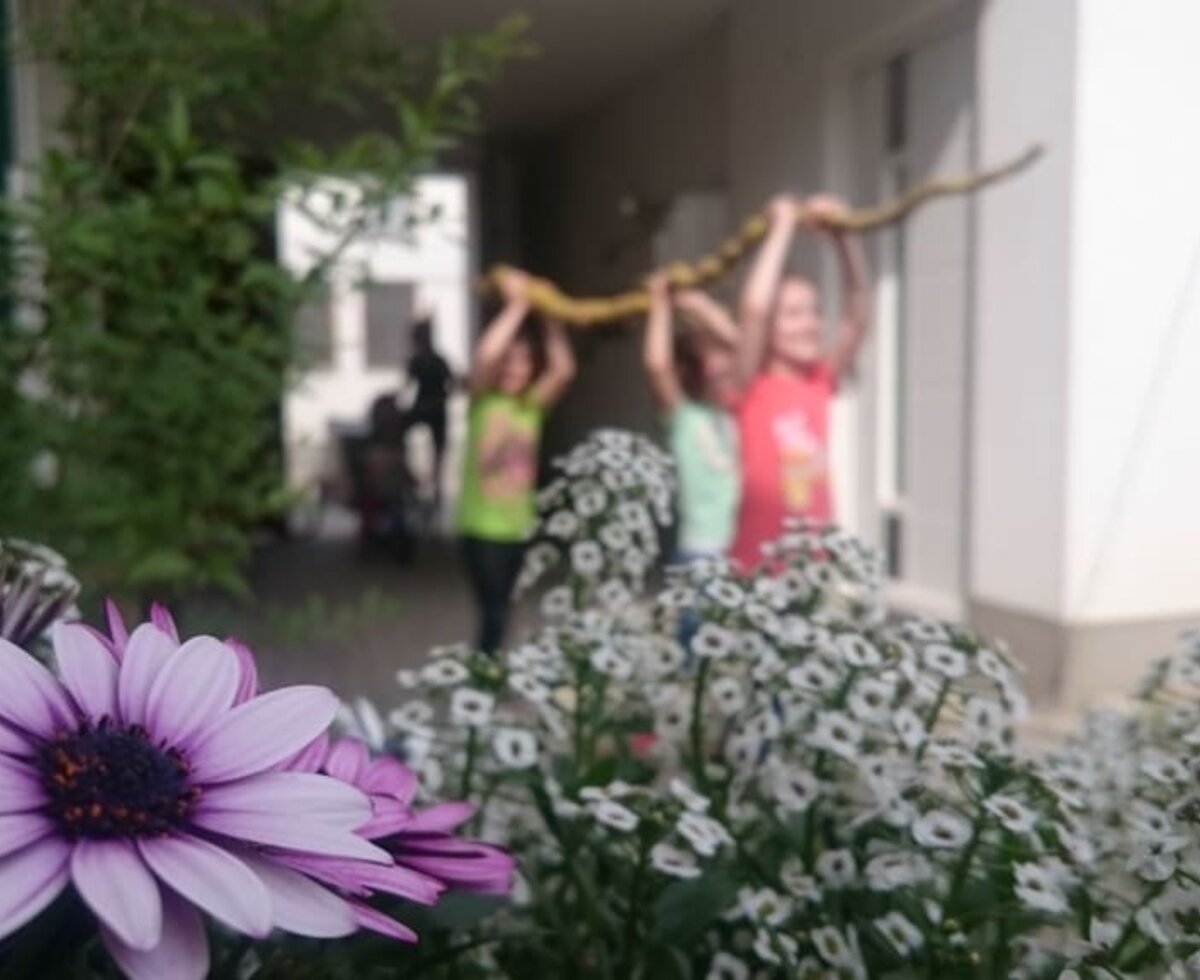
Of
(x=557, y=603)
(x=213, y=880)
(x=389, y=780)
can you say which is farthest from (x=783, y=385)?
(x=213, y=880)

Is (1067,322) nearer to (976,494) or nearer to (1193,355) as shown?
(1193,355)

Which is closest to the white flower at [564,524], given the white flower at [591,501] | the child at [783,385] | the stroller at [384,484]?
the white flower at [591,501]

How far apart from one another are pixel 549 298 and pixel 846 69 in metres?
1.20

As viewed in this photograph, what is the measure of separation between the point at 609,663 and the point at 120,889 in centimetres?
49

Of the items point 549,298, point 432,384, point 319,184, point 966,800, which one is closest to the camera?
point 966,800

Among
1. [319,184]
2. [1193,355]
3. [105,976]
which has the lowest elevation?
[105,976]

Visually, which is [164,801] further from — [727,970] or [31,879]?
[727,970]

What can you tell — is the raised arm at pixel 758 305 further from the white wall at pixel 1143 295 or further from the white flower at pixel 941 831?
the white flower at pixel 941 831

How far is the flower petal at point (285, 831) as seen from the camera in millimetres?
424

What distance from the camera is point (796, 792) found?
769mm

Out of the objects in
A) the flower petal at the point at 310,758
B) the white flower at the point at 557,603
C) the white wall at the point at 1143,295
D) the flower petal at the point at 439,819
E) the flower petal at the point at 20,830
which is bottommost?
the flower petal at the point at 439,819

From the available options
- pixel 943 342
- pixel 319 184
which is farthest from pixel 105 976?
pixel 943 342

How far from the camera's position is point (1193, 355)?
2.69ft

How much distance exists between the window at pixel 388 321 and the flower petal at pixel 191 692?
3.83 ft
